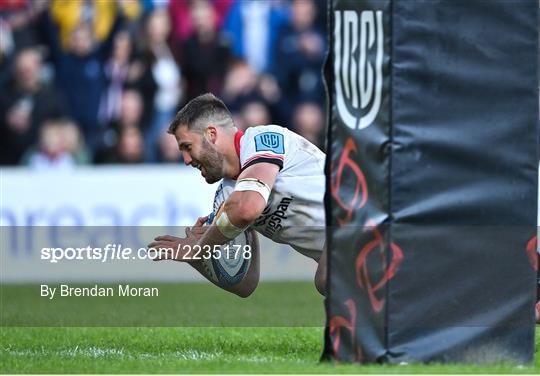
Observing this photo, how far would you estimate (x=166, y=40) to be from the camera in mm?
16375

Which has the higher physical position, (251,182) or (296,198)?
(251,182)

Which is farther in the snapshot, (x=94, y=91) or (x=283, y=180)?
(x=94, y=91)

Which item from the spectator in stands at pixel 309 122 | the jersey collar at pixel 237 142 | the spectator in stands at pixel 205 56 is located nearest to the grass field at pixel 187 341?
the jersey collar at pixel 237 142

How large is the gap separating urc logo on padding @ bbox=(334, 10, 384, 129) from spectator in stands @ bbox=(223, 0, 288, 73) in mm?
9476

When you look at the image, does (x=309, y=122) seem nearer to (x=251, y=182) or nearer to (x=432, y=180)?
(x=251, y=182)

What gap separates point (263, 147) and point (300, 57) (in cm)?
861

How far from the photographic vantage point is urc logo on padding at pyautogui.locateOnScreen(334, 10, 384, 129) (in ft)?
22.3

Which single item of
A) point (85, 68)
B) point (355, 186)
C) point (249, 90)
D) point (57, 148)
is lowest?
point (57, 148)

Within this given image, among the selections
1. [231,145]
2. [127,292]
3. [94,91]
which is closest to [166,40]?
[94,91]

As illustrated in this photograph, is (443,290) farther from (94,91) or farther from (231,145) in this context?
(94,91)

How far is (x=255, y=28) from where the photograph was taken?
54.7ft

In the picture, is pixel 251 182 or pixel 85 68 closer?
pixel 251 182

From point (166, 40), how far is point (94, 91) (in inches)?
43.4

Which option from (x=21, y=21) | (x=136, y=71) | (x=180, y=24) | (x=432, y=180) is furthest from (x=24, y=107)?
(x=432, y=180)
